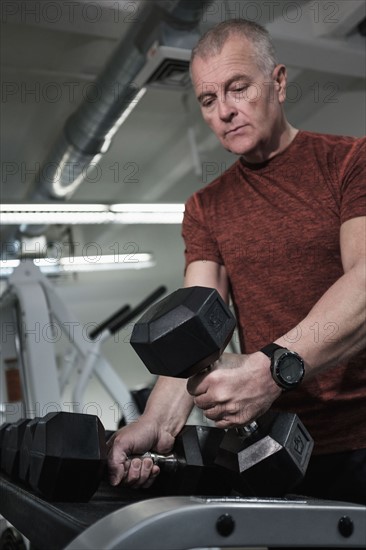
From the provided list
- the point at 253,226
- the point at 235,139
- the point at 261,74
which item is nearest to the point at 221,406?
the point at 253,226

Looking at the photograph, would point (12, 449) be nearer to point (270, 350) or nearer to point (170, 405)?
point (170, 405)

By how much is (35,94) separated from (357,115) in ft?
8.29

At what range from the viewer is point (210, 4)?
123 inches

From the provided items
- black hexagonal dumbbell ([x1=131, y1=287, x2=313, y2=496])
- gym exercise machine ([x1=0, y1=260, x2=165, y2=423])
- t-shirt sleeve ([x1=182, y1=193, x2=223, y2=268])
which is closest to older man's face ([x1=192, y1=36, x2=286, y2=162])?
t-shirt sleeve ([x1=182, y1=193, x2=223, y2=268])

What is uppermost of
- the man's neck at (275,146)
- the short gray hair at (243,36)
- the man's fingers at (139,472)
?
the short gray hair at (243,36)

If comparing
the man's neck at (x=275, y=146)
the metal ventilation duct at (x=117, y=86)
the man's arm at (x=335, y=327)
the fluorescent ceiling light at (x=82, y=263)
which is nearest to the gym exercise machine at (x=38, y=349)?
the metal ventilation duct at (x=117, y=86)

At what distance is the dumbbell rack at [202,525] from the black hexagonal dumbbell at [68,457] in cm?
12

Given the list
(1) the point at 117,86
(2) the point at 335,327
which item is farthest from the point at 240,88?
(1) the point at 117,86

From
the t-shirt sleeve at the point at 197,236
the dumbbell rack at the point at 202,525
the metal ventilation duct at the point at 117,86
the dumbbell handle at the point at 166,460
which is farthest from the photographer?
the metal ventilation duct at the point at 117,86

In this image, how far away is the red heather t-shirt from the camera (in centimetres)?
151

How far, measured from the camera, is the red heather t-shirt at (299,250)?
1512 mm

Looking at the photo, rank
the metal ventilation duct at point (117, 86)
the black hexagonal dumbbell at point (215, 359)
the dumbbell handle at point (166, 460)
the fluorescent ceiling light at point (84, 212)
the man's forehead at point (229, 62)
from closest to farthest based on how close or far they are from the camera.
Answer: the black hexagonal dumbbell at point (215, 359) < the dumbbell handle at point (166, 460) < the man's forehead at point (229, 62) < the metal ventilation duct at point (117, 86) < the fluorescent ceiling light at point (84, 212)

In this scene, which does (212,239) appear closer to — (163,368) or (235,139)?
(235,139)

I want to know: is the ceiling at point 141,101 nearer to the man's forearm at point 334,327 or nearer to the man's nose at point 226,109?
the man's nose at point 226,109
